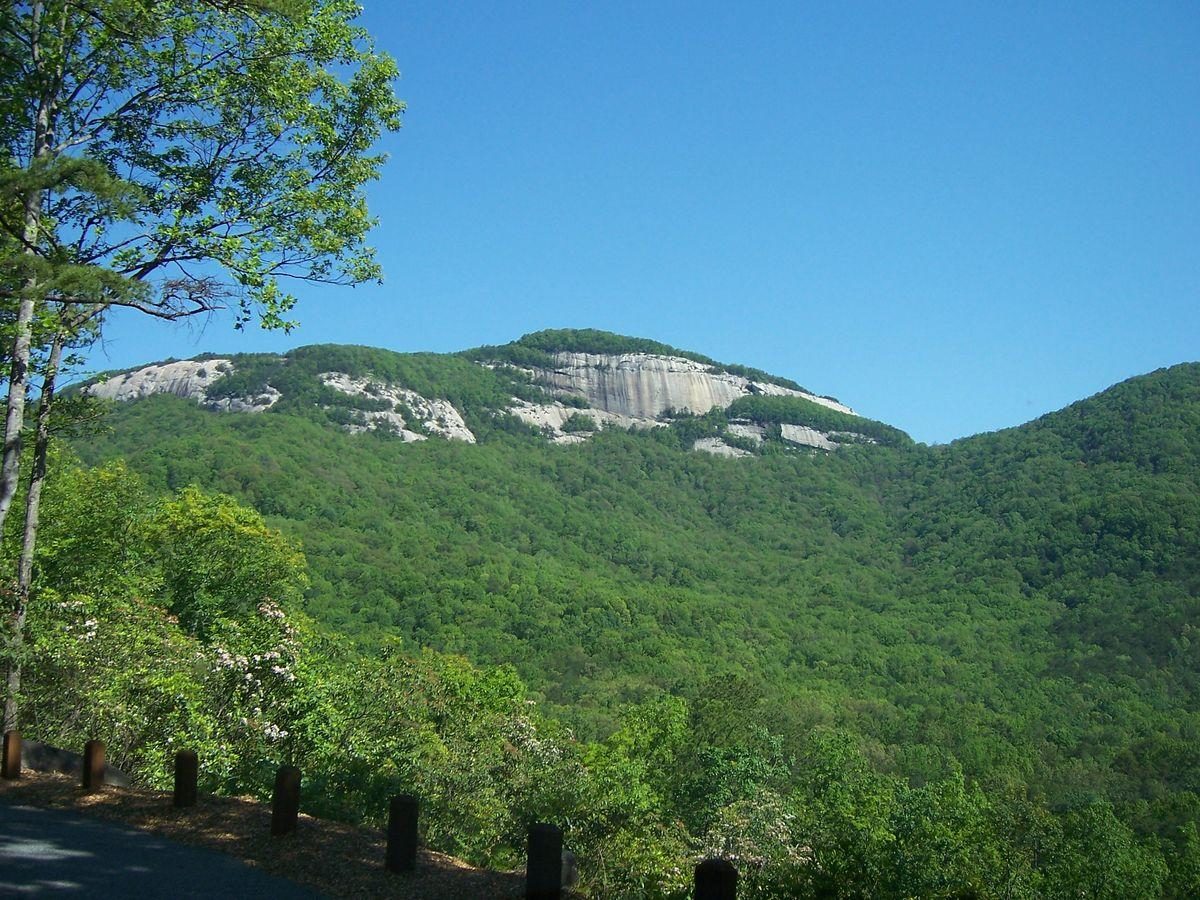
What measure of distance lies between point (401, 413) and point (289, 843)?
113649 millimetres

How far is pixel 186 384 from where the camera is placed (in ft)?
365

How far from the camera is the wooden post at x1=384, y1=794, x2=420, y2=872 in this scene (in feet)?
19.2

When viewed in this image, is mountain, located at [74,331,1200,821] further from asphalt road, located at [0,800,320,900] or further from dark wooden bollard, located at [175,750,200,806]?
asphalt road, located at [0,800,320,900]

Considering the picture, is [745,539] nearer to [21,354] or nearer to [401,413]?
[401,413]

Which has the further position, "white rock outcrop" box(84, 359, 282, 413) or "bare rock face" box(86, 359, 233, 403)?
"bare rock face" box(86, 359, 233, 403)

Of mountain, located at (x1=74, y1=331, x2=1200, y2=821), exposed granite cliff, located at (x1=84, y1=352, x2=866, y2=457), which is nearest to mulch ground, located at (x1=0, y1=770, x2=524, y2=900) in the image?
mountain, located at (x1=74, y1=331, x2=1200, y2=821)

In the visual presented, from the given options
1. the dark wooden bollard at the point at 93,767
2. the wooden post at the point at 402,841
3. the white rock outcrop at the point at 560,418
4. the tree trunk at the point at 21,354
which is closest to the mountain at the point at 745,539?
the white rock outcrop at the point at 560,418

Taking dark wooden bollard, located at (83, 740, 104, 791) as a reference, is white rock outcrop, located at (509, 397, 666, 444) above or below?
above

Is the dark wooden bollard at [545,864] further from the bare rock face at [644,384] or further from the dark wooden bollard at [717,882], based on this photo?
the bare rock face at [644,384]

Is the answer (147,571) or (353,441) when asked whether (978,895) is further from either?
(353,441)

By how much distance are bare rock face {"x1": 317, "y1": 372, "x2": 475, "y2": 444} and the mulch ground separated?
4098 inches

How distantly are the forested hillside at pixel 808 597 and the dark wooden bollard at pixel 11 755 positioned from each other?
200 inches

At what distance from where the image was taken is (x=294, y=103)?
10.8 m

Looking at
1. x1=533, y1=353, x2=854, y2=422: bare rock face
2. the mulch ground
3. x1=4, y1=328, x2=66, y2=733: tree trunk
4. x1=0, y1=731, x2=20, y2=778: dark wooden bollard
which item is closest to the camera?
the mulch ground
